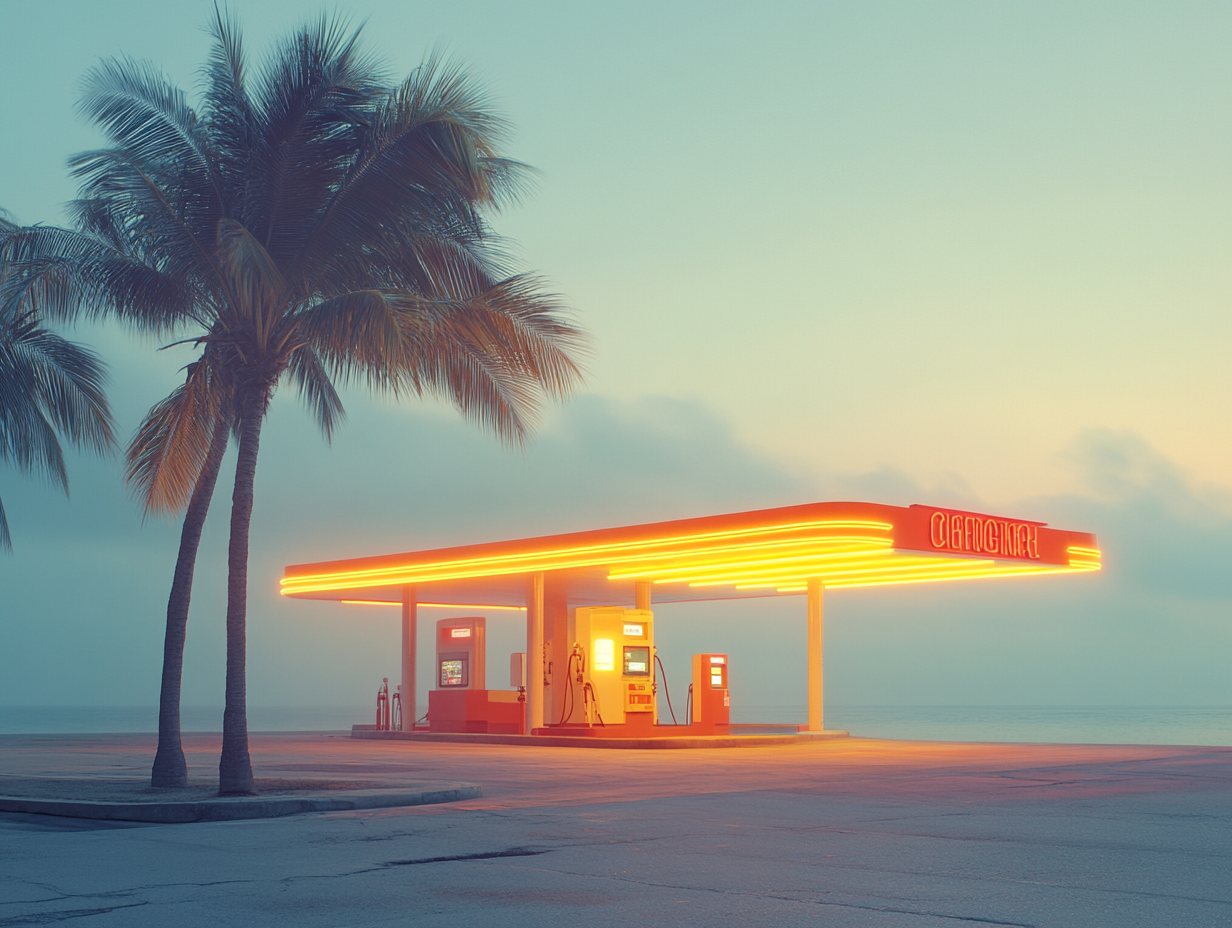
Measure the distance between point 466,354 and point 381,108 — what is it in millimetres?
3183

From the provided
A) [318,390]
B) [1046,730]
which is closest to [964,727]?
[1046,730]

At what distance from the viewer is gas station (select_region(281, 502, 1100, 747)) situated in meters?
23.3

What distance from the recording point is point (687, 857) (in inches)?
353

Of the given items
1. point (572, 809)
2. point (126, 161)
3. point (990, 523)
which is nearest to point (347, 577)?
point (990, 523)

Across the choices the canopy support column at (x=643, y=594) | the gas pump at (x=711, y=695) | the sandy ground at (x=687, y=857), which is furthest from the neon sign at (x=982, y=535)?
the canopy support column at (x=643, y=594)

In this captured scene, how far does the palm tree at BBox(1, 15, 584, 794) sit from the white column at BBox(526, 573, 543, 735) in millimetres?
13497

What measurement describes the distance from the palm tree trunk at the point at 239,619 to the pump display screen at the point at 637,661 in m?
14.7

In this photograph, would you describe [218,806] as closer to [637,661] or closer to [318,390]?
[318,390]

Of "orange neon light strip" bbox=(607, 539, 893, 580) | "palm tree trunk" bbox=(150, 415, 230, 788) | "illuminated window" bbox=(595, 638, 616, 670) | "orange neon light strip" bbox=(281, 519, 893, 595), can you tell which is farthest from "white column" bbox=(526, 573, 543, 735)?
"palm tree trunk" bbox=(150, 415, 230, 788)

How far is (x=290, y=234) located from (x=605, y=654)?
15379mm

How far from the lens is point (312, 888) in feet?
25.5

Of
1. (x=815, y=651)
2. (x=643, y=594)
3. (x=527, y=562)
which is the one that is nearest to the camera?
(x=527, y=562)

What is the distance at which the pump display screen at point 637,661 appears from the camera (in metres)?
28.5

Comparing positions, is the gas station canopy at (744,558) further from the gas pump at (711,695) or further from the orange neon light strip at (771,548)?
the gas pump at (711,695)
